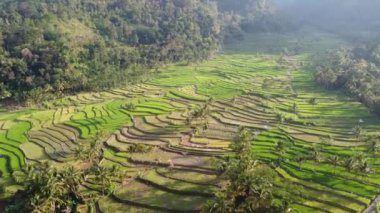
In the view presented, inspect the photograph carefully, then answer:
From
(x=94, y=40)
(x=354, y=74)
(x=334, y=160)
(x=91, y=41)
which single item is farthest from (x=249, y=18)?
(x=334, y=160)

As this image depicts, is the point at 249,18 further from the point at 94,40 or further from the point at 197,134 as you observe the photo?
the point at 197,134

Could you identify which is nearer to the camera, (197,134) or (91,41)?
(197,134)

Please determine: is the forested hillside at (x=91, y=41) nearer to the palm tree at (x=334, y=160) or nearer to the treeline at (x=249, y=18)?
the treeline at (x=249, y=18)

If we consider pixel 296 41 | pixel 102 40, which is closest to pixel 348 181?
pixel 102 40

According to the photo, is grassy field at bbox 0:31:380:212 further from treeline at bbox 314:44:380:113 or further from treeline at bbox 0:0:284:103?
treeline at bbox 0:0:284:103

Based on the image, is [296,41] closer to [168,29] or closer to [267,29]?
[267,29]

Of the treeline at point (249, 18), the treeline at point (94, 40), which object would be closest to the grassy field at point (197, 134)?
the treeline at point (94, 40)
